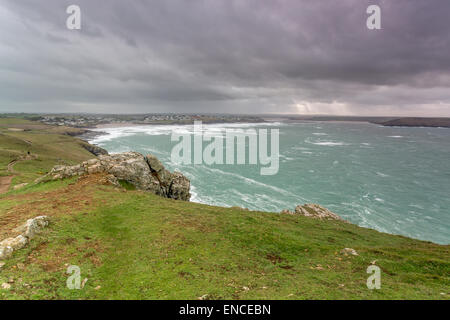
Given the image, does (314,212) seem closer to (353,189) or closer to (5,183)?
(353,189)

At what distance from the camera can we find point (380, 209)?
52.9 m

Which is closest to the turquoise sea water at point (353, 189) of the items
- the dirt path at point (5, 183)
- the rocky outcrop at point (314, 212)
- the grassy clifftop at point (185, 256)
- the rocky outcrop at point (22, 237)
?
the rocky outcrop at point (314, 212)

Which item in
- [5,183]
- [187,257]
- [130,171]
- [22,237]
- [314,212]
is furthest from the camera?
[5,183]

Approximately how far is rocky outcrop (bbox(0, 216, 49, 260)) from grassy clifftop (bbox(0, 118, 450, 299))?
16.3 inches

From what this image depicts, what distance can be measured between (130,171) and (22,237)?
58.7 ft

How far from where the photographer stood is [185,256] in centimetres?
1595

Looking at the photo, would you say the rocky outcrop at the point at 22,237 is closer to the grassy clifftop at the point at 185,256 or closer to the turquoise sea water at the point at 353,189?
the grassy clifftop at the point at 185,256

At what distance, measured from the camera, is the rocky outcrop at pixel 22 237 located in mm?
13133

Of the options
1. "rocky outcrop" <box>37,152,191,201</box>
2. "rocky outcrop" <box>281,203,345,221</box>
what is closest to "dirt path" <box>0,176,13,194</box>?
"rocky outcrop" <box>37,152,191,201</box>

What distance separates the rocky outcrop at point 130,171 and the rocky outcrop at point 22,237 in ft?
43.8

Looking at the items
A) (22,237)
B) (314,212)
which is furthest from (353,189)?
(22,237)

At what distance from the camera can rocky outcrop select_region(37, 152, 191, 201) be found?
30.2m

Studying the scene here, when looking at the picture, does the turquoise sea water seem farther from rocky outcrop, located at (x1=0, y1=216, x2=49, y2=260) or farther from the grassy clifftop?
rocky outcrop, located at (x1=0, y1=216, x2=49, y2=260)
